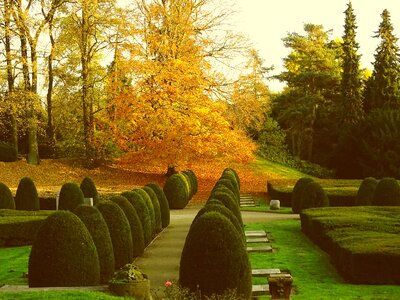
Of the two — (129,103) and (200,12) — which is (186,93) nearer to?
(129,103)

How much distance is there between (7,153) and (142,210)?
24092 millimetres

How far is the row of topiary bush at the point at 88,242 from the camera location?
36.0 feet

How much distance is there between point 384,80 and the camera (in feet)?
159

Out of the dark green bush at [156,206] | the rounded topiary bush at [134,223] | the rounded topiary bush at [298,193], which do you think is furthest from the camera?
the rounded topiary bush at [298,193]

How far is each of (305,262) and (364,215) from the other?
15.8 feet

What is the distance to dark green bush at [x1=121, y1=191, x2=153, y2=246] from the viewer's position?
17875 millimetres

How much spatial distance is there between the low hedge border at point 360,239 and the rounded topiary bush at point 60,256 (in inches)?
202

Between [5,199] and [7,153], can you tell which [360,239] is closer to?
[5,199]

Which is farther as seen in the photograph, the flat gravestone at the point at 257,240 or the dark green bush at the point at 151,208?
the dark green bush at the point at 151,208

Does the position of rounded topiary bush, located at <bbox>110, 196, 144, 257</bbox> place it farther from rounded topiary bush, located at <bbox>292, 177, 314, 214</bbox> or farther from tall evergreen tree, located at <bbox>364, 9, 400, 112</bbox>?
tall evergreen tree, located at <bbox>364, 9, 400, 112</bbox>

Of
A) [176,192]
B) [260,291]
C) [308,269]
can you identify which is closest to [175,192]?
[176,192]

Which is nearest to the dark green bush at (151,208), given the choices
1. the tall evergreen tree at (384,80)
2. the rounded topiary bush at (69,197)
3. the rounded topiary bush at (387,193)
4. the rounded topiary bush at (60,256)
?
the rounded topiary bush at (69,197)

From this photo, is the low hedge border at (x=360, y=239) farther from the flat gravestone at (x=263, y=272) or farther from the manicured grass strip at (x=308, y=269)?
the flat gravestone at (x=263, y=272)

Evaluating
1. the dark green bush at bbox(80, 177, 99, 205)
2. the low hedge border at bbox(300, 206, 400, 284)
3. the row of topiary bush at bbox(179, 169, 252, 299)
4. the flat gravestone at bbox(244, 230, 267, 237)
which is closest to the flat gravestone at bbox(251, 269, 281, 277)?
the low hedge border at bbox(300, 206, 400, 284)
